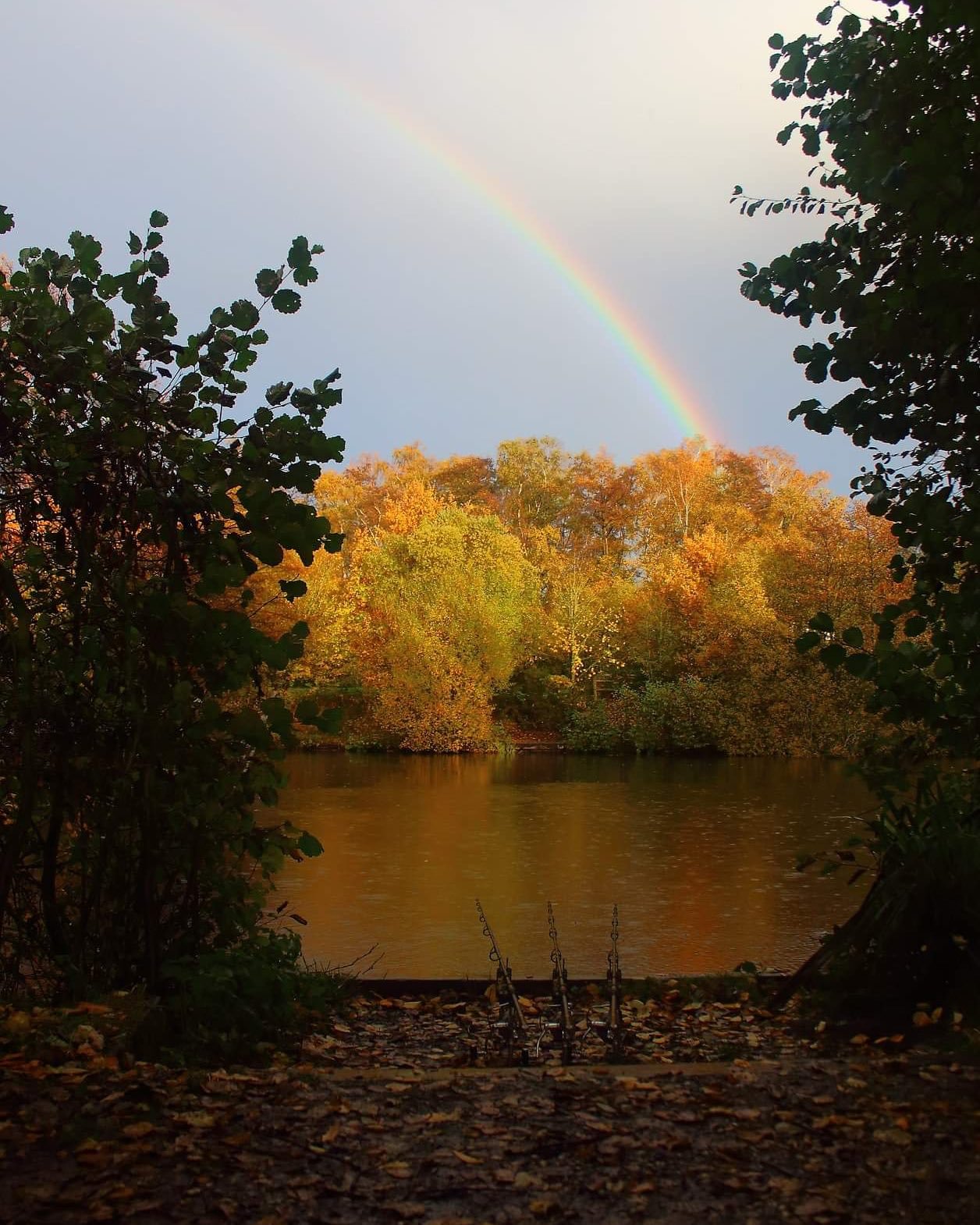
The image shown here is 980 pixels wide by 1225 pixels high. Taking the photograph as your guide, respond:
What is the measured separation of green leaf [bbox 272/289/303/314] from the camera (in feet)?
12.8

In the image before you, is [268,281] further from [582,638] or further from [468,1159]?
[582,638]

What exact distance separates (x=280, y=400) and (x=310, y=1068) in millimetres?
2178

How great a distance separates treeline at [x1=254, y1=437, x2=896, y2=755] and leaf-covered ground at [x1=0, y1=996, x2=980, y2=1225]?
17.0m

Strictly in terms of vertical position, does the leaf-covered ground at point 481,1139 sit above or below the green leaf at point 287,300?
below

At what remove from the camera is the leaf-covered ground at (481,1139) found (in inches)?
99.2

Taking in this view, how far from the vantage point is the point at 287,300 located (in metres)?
3.92

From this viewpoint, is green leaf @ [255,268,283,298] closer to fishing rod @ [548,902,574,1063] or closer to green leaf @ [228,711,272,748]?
green leaf @ [228,711,272,748]

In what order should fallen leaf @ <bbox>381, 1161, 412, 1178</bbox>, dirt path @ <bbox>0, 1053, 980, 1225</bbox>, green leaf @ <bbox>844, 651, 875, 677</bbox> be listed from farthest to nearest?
1. green leaf @ <bbox>844, 651, 875, 677</bbox>
2. fallen leaf @ <bbox>381, 1161, 412, 1178</bbox>
3. dirt path @ <bbox>0, 1053, 980, 1225</bbox>

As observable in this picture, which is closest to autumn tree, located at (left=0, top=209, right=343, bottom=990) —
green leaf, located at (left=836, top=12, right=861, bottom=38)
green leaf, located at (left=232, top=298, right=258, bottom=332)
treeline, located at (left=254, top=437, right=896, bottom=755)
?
green leaf, located at (left=232, top=298, right=258, bottom=332)

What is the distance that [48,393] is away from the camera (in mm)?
3840

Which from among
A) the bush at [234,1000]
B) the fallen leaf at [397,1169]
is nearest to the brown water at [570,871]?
the bush at [234,1000]

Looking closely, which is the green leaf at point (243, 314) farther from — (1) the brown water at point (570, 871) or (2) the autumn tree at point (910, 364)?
(1) the brown water at point (570, 871)

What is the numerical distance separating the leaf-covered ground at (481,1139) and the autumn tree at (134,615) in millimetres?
577

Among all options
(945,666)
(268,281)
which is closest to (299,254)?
(268,281)
